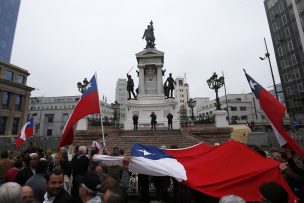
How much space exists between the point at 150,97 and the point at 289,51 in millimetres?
30258

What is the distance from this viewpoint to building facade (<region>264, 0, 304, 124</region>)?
3738cm

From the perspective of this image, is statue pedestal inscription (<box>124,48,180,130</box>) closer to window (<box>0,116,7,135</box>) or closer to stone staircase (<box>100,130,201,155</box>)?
stone staircase (<box>100,130,201,155</box>)

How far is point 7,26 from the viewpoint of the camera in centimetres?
4653

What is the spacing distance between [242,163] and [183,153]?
1.62m

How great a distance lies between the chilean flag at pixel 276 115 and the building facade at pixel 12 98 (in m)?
44.2

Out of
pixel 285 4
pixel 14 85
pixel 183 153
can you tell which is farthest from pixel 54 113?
pixel 183 153

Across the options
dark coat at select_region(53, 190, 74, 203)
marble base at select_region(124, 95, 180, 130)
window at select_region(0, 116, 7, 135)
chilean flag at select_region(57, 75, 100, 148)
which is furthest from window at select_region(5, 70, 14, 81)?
dark coat at select_region(53, 190, 74, 203)

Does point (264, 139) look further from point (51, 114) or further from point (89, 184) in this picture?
point (51, 114)

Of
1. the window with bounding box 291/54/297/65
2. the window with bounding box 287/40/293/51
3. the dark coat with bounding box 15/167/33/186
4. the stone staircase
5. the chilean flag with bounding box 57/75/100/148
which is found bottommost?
the dark coat with bounding box 15/167/33/186

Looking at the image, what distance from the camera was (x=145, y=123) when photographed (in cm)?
2472

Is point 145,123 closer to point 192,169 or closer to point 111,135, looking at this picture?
point 111,135

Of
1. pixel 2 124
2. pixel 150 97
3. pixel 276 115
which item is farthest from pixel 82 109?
pixel 2 124

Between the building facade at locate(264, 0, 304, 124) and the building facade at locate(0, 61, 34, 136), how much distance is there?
170ft

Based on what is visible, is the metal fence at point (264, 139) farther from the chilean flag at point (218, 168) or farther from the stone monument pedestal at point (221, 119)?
the chilean flag at point (218, 168)
